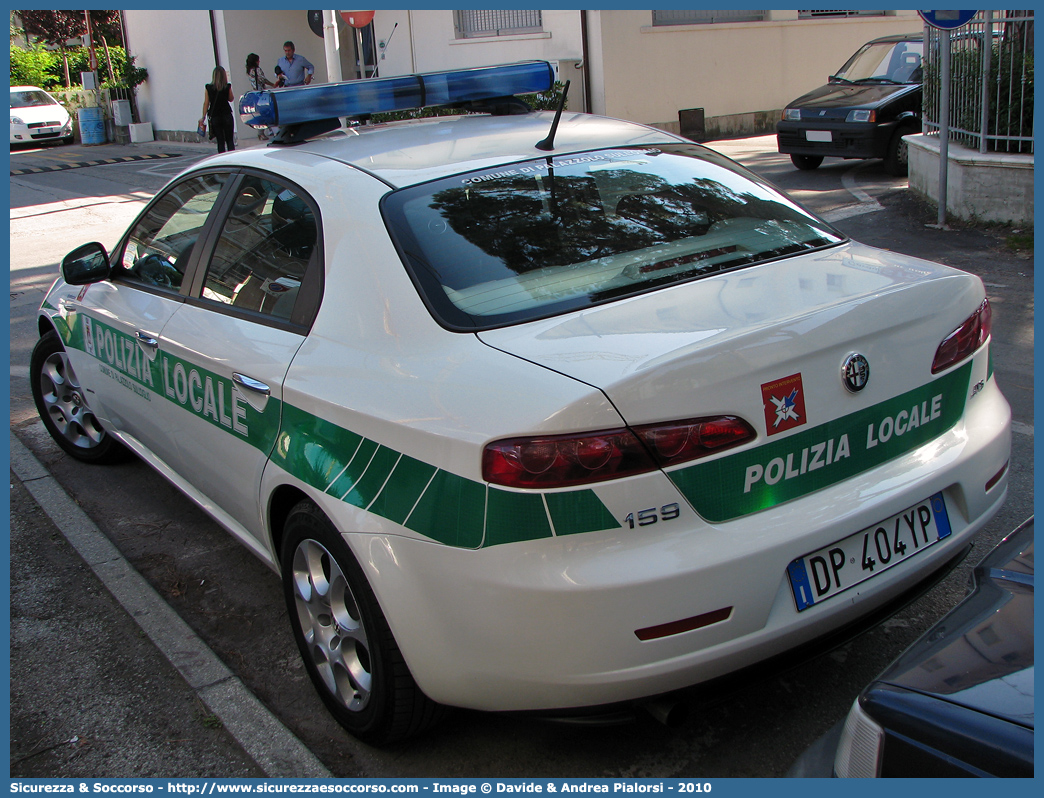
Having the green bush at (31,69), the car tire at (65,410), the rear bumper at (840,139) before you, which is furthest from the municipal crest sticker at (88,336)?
the green bush at (31,69)

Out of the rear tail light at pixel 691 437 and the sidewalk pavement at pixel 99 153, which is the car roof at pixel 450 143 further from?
the sidewalk pavement at pixel 99 153

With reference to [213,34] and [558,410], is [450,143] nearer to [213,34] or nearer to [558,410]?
[558,410]

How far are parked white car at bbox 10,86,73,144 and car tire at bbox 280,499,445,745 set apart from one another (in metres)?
25.7

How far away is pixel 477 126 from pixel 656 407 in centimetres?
174

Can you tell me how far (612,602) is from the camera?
202 centimetres

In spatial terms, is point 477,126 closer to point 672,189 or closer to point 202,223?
point 672,189

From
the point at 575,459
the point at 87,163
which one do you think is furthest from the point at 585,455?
the point at 87,163

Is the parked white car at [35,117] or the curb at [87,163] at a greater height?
the parked white car at [35,117]

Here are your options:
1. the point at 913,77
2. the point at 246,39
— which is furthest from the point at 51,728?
Result: the point at 246,39

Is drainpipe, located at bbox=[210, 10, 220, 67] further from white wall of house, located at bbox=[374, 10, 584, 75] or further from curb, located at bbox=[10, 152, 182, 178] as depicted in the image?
white wall of house, located at bbox=[374, 10, 584, 75]

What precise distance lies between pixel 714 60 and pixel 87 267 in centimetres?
1604

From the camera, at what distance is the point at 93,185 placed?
1630cm

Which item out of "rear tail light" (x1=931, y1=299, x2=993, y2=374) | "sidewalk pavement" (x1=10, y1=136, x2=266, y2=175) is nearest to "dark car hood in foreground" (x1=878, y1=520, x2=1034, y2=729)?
"rear tail light" (x1=931, y1=299, x2=993, y2=374)

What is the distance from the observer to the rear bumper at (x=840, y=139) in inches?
463
